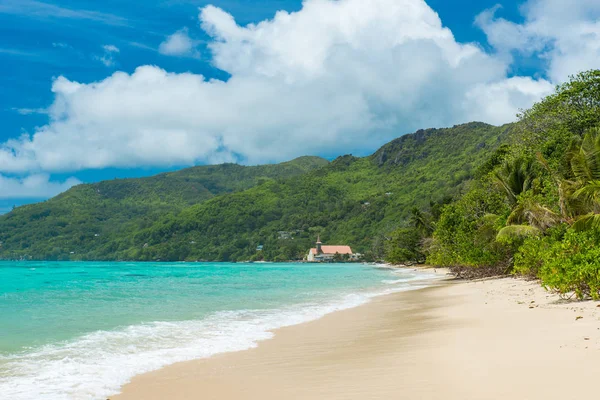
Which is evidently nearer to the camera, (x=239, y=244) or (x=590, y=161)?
(x=590, y=161)

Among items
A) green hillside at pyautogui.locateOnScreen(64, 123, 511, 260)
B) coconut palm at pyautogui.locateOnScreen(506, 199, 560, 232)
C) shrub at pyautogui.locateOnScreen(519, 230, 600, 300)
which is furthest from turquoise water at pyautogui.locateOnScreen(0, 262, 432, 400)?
green hillside at pyautogui.locateOnScreen(64, 123, 511, 260)

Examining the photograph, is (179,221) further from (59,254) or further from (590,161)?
(590,161)

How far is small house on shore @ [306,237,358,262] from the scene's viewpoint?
435 feet

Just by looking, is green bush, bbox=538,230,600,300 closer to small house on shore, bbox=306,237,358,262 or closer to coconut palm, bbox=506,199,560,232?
coconut palm, bbox=506,199,560,232

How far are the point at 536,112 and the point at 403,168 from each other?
14305 cm

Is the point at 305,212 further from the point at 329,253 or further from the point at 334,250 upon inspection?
the point at 334,250

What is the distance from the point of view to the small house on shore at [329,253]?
13262cm

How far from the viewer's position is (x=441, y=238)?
32875mm

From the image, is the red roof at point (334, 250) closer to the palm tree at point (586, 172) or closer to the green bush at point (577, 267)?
the palm tree at point (586, 172)

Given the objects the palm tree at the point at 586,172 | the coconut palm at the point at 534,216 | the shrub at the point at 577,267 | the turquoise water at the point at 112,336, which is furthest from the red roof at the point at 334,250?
the shrub at the point at 577,267

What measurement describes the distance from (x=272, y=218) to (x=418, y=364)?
554ft

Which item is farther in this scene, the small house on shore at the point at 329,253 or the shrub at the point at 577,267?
the small house on shore at the point at 329,253

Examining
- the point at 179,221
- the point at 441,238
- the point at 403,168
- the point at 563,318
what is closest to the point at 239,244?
the point at 179,221

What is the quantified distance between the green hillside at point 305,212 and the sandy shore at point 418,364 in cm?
13052
